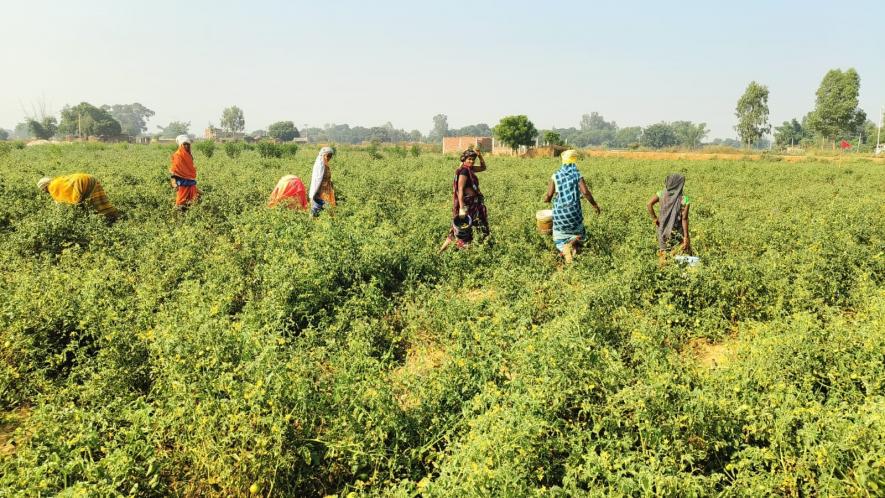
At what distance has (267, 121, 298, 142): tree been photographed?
11825 cm

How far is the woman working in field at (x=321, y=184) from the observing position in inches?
320

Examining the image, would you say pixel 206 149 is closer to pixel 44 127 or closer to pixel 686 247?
pixel 686 247

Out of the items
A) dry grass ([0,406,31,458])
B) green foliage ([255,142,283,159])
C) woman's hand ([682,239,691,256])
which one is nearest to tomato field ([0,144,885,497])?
dry grass ([0,406,31,458])

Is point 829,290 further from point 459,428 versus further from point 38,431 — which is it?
point 38,431

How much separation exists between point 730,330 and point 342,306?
3696 millimetres

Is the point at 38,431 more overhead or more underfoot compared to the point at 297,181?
more underfoot

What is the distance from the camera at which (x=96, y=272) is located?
5246 mm

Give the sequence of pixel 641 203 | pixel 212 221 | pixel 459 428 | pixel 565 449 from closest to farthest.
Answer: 1. pixel 565 449
2. pixel 459 428
3. pixel 212 221
4. pixel 641 203

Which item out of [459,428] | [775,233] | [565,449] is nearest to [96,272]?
[459,428]

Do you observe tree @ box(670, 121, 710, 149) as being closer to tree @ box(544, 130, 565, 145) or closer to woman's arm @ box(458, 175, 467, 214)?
tree @ box(544, 130, 565, 145)

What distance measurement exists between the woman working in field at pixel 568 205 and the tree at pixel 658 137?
435 ft

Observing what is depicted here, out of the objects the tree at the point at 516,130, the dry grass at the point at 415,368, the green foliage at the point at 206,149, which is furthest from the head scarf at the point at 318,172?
the tree at the point at 516,130

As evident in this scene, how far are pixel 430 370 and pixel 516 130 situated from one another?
5174 cm

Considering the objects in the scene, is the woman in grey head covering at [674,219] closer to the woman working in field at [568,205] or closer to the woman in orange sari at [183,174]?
the woman working in field at [568,205]
